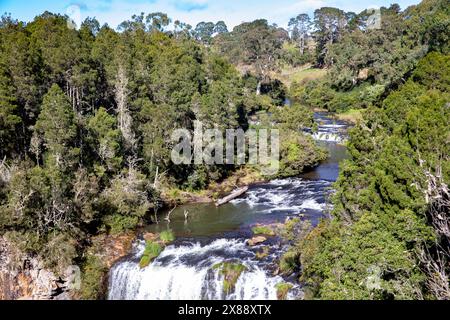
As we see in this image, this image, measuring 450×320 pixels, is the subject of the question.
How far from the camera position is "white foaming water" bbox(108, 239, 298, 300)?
28.6 m

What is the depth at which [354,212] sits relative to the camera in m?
27.5

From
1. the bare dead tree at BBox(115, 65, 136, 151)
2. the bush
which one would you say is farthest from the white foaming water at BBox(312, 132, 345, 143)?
the bush

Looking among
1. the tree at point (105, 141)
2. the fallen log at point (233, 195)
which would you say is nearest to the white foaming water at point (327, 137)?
the fallen log at point (233, 195)

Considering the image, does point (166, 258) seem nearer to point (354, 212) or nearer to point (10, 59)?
point (354, 212)

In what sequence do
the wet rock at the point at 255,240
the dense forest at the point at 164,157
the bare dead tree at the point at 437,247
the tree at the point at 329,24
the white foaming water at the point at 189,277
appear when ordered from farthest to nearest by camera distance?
the tree at the point at 329,24, the wet rock at the point at 255,240, the white foaming water at the point at 189,277, the dense forest at the point at 164,157, the bare dead tree at the point at 437,247

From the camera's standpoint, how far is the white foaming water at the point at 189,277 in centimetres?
2858

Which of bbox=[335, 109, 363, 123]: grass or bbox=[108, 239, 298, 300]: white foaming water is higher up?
bbox=[335, 109, 363, 123]: grass

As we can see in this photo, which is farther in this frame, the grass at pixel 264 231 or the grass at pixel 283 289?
the grass at pixel 264 231

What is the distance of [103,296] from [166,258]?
5.05m

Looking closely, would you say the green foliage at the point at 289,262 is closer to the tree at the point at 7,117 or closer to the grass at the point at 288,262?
the grass at the point at 288,262

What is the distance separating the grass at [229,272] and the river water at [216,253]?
25 centimetres

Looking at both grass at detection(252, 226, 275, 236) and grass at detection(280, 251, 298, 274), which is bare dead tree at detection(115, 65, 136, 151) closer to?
grass at detection(252, 226, 275, 236)

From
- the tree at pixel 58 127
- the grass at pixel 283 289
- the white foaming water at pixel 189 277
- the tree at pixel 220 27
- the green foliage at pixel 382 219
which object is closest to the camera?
the green foliage at pixel 382 219

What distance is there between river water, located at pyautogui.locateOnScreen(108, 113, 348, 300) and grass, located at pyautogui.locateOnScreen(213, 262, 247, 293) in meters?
0.25
